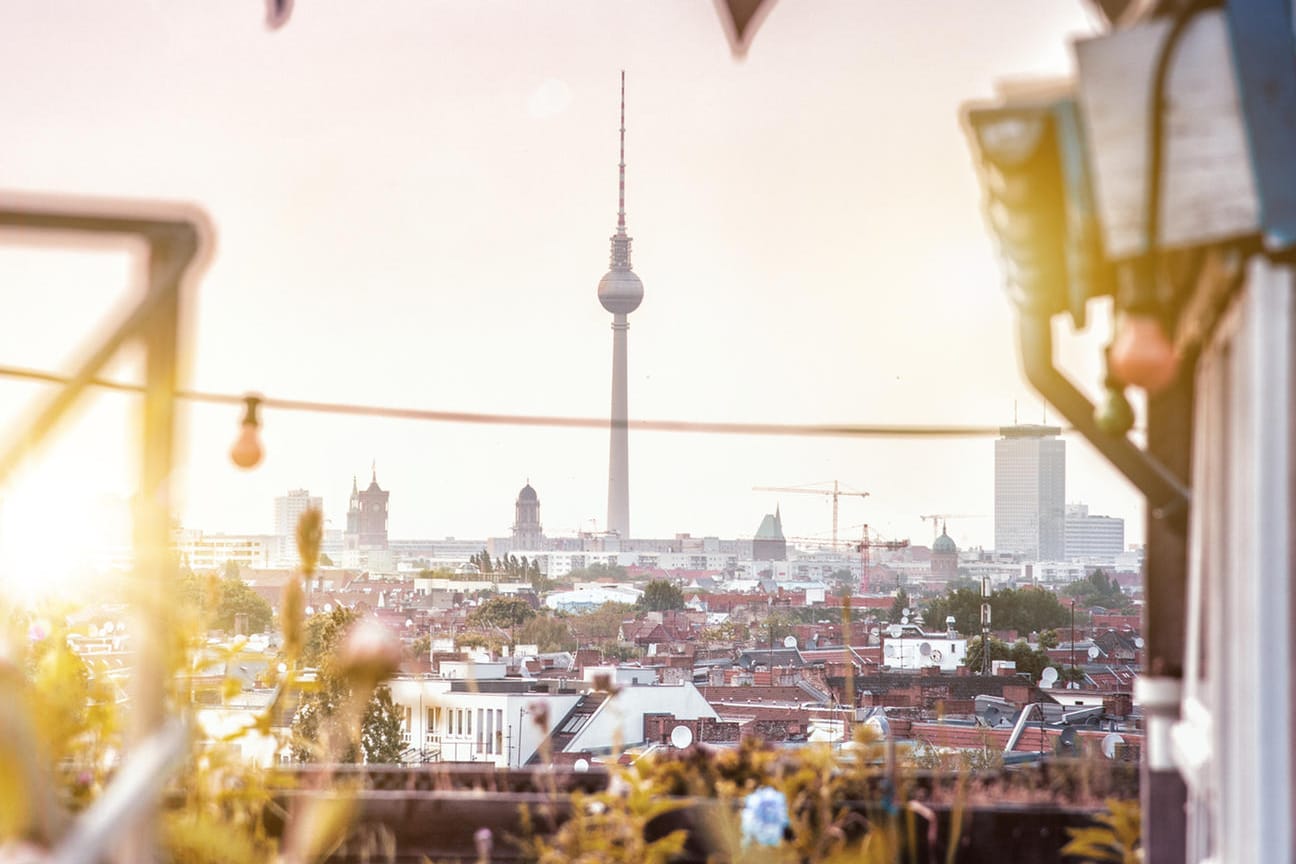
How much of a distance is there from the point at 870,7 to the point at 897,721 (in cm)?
1626

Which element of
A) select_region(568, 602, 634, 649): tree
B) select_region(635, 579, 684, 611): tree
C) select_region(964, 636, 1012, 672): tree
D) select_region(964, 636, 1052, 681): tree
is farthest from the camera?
select_region(635, 579, 684, 611): tree

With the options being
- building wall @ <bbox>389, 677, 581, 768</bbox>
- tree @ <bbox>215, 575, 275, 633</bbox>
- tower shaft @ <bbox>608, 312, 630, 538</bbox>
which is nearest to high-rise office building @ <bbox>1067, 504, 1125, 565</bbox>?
tower shaft @ <bbox>608, 312, 630, 538</bbox>

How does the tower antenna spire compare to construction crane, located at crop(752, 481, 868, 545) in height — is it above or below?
above

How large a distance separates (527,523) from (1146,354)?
3072 inches

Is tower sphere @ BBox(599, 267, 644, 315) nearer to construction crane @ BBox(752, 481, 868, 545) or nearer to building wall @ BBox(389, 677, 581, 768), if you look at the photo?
construction crane @ BBox(752, 481, 868, 545)

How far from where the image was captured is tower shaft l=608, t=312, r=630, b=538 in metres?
62.1

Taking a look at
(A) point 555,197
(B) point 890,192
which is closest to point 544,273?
(A) point 555,197

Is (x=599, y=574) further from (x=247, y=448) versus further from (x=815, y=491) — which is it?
(x=247, y=448)

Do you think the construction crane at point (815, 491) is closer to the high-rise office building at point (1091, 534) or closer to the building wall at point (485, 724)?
the high-rise office building at point (1091, 534)

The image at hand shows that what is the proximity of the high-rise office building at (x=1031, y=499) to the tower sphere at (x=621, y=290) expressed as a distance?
19.2 metres

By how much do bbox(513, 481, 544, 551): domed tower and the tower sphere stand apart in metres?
18.9

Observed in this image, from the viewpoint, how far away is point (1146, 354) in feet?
2.39

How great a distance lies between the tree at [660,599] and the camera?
41312mm

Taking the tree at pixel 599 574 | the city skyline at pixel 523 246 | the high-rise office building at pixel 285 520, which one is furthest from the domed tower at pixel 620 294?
the high-rise office building at pixel 285 520
